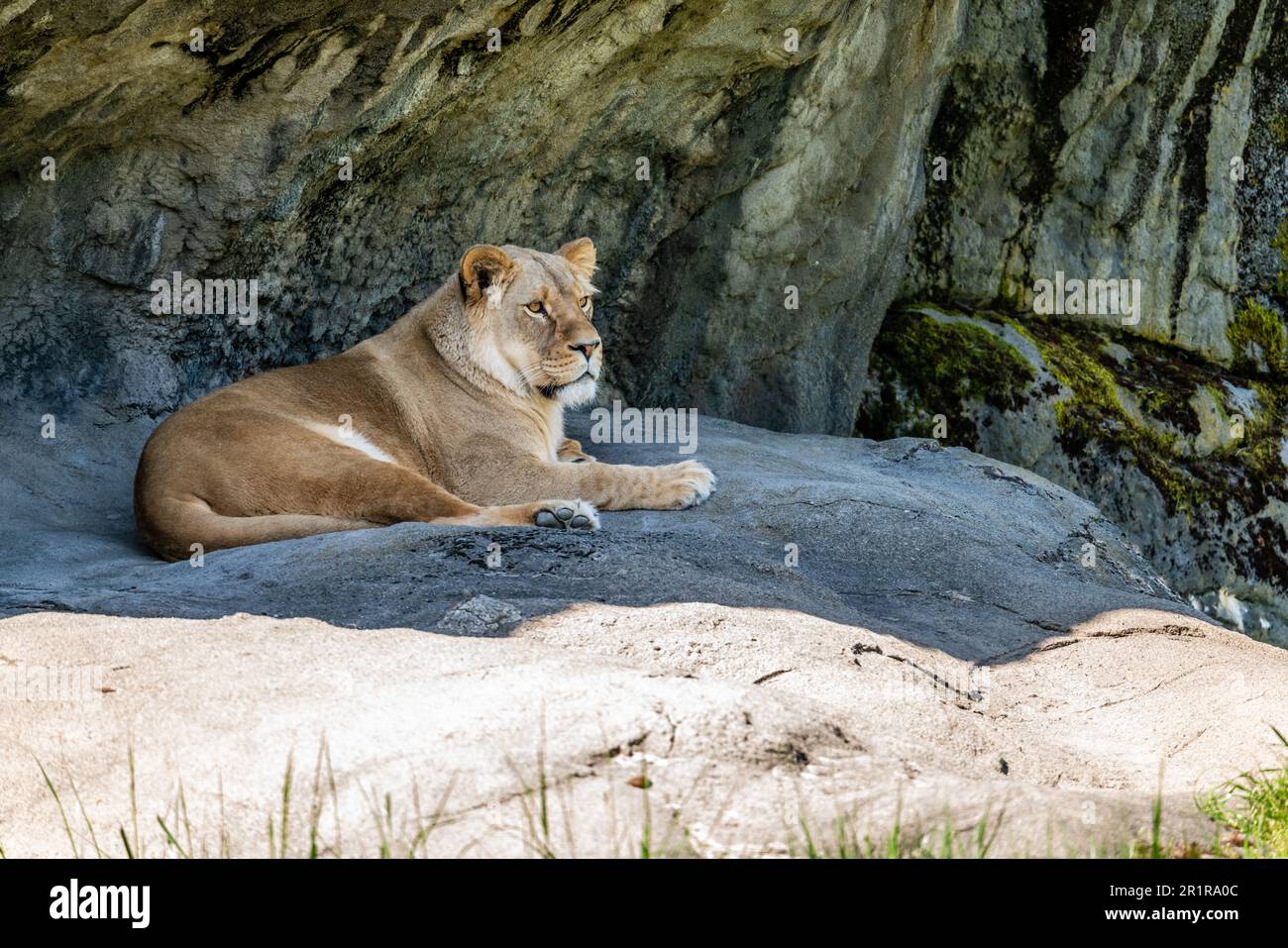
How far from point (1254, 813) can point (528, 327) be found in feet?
15.0

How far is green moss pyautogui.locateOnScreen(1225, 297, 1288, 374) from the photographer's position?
36.3 ft

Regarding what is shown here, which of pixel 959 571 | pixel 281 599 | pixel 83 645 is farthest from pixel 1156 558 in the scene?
pixel 83 645

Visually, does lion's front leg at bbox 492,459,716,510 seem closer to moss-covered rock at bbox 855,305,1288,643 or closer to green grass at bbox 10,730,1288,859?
green grass at bbox 10,730,1288,859

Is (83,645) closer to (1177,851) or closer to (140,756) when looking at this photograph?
(140,756)

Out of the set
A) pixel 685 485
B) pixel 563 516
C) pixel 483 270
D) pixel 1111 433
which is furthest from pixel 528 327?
pixel 1111 433

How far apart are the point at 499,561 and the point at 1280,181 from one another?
8.25 metres

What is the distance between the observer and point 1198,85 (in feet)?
33.8

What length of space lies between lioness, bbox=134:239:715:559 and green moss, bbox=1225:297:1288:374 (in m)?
5.85

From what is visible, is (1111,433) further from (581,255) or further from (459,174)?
(459,174)
